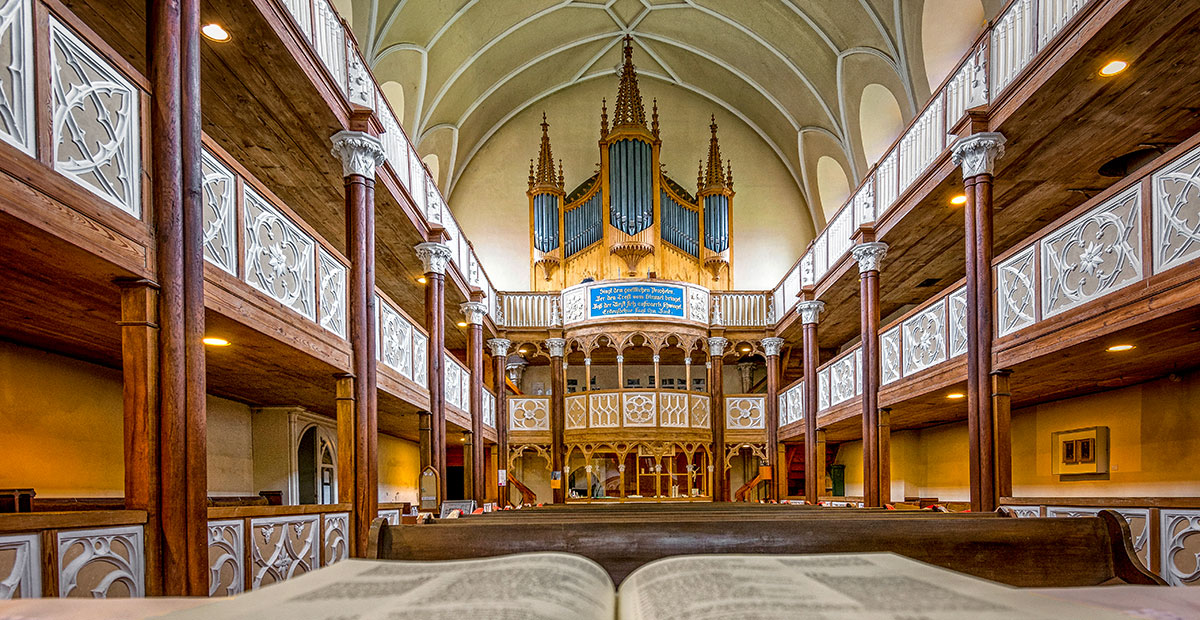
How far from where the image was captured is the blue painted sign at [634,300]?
748 inches

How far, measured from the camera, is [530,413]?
1950cm

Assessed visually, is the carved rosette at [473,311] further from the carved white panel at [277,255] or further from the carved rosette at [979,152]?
the carved rosette at [979,152]

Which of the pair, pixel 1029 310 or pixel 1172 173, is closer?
pixel 1172 173

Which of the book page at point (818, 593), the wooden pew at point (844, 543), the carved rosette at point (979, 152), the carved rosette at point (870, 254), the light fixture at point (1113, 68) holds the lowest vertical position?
the wooden pew at point (844, 543)

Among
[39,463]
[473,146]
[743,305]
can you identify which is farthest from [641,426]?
[39,463]

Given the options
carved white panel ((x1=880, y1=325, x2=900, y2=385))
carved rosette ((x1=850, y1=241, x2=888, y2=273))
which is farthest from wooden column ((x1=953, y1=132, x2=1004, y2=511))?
carved rosette ((x1=850, y1=241, x2=888, y2=273))

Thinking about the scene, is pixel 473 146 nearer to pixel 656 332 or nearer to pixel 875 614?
pixel 656 332

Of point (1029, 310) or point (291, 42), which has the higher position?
point (291, 42)

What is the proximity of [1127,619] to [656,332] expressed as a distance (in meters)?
18.0

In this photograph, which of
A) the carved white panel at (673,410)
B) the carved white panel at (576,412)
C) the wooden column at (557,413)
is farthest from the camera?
the carved white panel at (576,412)

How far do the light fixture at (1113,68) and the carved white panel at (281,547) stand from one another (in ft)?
27.5

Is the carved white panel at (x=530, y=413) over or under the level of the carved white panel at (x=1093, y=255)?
under

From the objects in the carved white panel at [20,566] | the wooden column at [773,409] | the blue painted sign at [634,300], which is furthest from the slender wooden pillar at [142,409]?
the wooden column at [773,409]

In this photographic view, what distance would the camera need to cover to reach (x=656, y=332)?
1919cm
